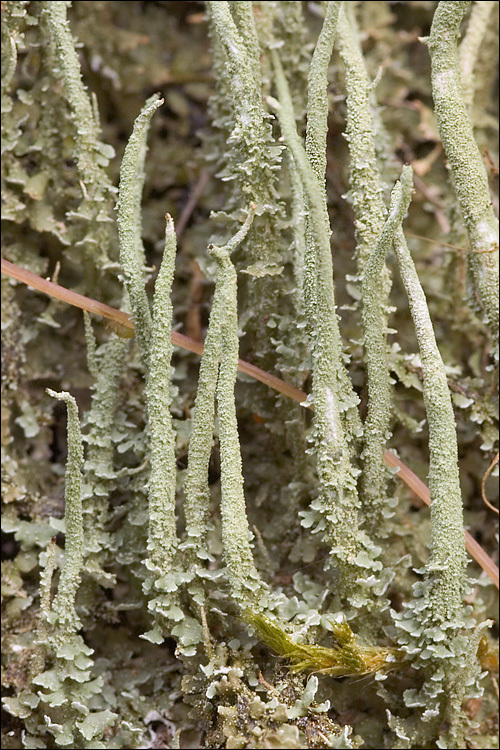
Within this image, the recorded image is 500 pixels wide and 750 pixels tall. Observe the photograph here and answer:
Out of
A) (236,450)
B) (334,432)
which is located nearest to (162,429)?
(236,450)

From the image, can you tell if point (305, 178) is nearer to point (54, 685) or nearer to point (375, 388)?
point (375, 388)

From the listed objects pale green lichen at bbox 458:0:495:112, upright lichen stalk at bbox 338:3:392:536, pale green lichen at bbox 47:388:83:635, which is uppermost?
pale green lichen at bbox 458:0:495:112

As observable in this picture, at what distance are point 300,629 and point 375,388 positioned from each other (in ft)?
1.17

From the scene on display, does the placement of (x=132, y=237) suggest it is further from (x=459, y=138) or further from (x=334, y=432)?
(x=459, y=138)

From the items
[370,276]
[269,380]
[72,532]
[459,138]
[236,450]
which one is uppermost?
[459,138]

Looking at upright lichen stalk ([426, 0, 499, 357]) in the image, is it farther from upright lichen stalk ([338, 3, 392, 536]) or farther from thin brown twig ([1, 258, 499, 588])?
thin brown twig ([1, 258, 499, 588])

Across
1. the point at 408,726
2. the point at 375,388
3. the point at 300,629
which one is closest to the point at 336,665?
the point at 300,629

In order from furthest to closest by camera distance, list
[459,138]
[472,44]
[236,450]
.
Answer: [472,44]
[459,138]
[236,450]

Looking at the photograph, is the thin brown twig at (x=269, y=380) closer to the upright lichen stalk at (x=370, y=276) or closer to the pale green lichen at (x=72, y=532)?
the upright lichen stalk at (x=370, y=276)

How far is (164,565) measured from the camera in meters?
1.06

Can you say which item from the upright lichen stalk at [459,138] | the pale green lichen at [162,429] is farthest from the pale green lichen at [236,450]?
the upright lichen stalk at [459,138]

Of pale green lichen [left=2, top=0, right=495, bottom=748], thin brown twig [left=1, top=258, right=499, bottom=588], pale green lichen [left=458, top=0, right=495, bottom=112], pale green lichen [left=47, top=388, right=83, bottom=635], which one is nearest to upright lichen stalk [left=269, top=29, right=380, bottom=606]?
pale green lichen [left=2, top=0, right=495, bottom=748]

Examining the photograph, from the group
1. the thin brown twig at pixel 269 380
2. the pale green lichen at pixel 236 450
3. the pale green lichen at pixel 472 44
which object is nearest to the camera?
the pale green lichen at pixel 236 450

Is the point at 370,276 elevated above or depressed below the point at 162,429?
above
